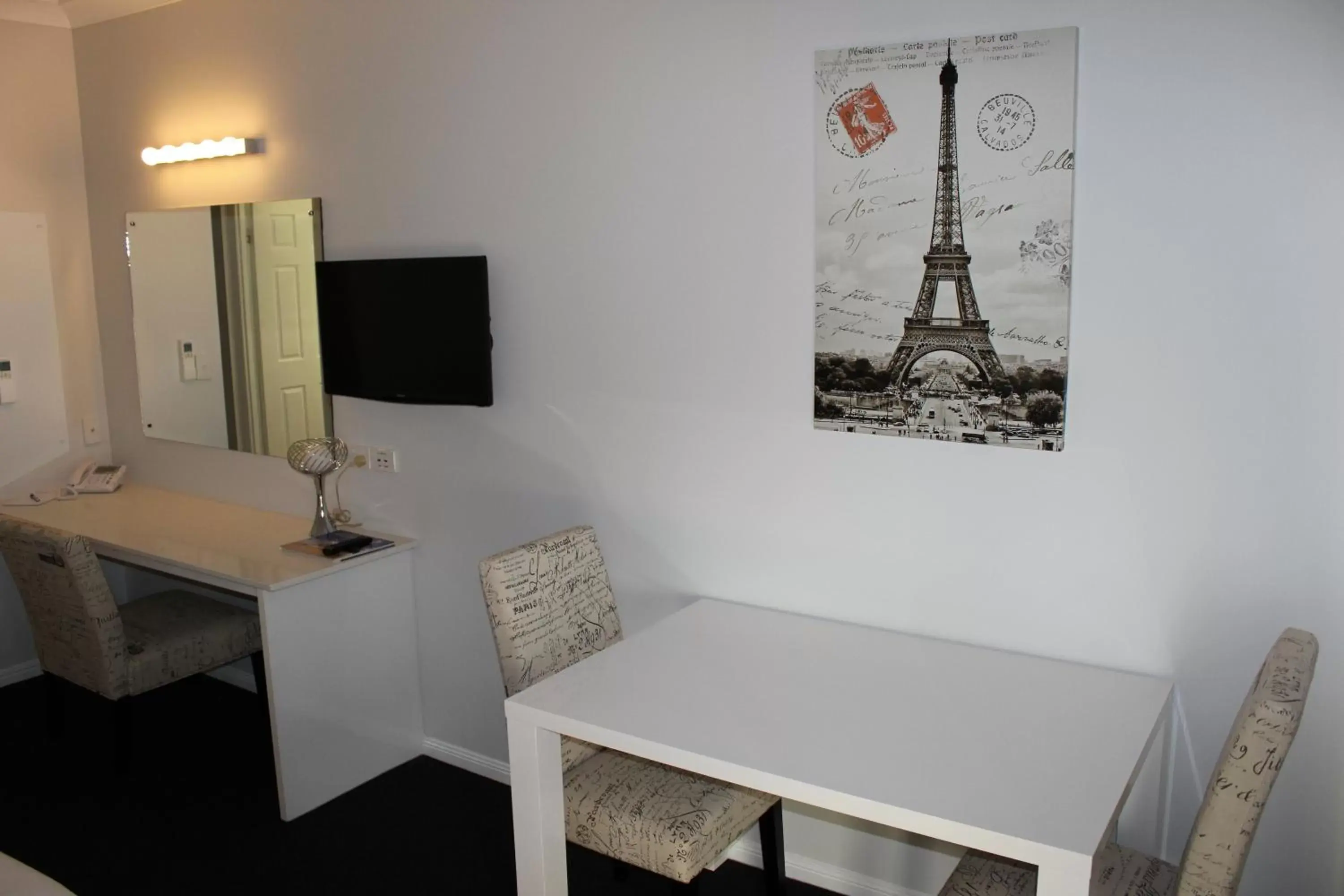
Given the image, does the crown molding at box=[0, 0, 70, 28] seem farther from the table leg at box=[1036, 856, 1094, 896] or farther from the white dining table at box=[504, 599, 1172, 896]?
the table leg at box=[1036, 856, 1094, 896]

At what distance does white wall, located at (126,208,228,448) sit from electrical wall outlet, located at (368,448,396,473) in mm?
774

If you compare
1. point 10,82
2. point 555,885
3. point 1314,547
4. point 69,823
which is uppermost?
point 10,82

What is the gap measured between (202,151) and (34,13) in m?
1.00

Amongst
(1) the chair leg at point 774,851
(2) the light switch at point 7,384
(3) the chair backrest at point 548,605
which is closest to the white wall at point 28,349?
(2) the light switch at point 7,384

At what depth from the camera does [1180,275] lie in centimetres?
204

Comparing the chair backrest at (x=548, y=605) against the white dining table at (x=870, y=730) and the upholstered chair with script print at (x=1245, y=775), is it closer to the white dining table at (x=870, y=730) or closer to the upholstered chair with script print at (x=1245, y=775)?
the white dining table at (x=870, y=730)

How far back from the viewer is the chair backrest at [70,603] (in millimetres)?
3039

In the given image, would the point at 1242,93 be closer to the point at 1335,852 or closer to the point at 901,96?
the point at 901,96

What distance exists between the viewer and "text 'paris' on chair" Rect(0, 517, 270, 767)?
10.0 ft

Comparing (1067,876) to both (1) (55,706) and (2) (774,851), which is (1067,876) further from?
(1) (55,706)

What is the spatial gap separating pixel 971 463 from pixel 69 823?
2.71m

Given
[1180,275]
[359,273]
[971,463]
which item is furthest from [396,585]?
[1180,275]

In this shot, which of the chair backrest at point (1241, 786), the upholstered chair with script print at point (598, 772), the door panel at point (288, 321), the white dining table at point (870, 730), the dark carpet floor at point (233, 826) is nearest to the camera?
the chair backrest at point (1241, 786)

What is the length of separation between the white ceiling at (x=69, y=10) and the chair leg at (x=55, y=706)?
91.6 inches
